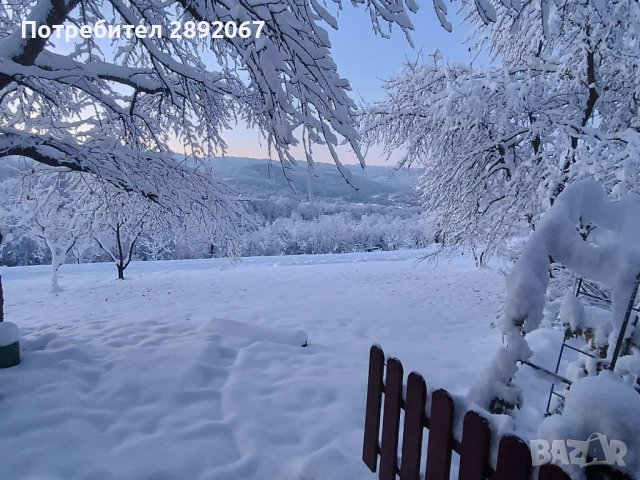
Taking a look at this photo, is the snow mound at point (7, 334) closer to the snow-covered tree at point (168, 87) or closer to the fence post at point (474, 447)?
the snow-covered tree at point (168, 87)

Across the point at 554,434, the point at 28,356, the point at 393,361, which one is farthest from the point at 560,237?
the point at 28,356

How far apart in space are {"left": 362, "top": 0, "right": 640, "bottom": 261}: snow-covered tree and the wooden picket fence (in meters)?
3.26

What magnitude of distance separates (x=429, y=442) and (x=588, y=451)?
0.89m

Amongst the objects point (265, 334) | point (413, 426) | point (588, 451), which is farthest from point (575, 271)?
point (265, 334)

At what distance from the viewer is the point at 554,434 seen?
1.22m

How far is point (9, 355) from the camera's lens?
3.78m

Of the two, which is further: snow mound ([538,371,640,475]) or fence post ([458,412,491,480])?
fence post ([458,412,491,480])

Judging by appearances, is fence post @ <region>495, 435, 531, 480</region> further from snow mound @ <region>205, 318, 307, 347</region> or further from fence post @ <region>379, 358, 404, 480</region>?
snow mound @ <region>205, 318, 307, 347</region>

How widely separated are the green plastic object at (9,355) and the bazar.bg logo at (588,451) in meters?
4.91

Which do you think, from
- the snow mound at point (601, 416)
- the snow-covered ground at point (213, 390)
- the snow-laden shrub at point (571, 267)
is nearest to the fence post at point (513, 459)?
the snow mound at point (601, 416)

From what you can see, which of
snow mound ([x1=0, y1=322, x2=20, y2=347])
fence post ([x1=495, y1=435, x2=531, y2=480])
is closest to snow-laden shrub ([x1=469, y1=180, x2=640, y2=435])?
fence post ([x1=495, y1=435, x2=531, y2=480])

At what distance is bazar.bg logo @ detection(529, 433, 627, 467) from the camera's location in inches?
43.5

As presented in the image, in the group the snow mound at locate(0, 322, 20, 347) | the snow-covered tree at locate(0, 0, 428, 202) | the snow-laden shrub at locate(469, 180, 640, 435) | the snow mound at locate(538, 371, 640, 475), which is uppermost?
the snow-covered tree at locate(0, 0, 428, 202)

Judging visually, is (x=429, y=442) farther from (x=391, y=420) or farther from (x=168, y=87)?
(x=168, y=87)
